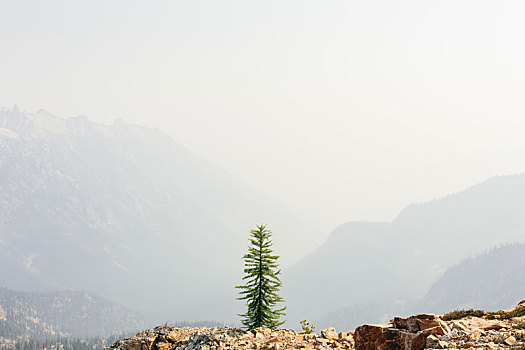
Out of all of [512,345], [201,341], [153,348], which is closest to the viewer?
[512,345]

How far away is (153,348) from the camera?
115ft

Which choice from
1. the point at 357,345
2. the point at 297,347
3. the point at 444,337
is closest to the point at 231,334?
the point at 297,347

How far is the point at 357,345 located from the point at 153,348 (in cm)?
1905

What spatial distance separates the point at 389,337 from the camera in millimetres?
24891

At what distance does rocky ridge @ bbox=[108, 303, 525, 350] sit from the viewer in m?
22.5

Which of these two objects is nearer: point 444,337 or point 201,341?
point 444,337

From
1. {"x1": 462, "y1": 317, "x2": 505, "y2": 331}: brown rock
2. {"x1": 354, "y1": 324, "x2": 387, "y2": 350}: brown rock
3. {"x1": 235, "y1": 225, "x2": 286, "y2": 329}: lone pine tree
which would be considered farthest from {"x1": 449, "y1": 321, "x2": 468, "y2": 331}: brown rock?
{"x1": 235, "y1": 225, "x2": 286, "y2": 329}: lone pine tree

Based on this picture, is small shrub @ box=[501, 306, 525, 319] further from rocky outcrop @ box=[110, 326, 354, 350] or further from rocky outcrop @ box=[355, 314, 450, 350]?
rocky outcrop @ box=[110, 326, 354, 350]

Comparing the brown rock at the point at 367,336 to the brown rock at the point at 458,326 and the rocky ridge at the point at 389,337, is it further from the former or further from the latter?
the brown rock at the point at 458,326

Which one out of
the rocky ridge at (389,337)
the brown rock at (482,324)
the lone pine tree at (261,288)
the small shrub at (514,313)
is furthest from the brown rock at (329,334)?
the small shrub at (514,313)

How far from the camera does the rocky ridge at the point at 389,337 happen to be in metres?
22.5

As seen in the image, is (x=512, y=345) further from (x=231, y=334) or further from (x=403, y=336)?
(x=231, y=334)

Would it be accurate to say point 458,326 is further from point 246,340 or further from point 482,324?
point 246,340

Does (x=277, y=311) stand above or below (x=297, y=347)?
above
